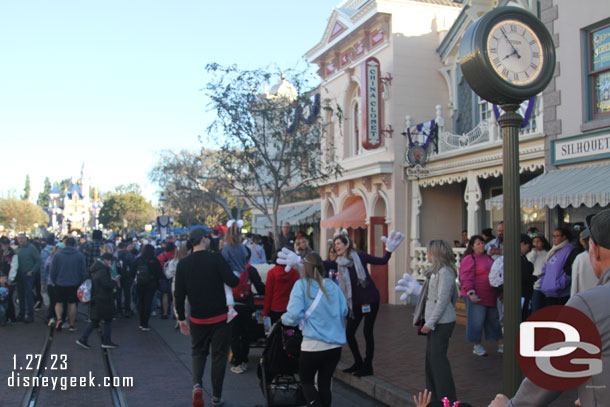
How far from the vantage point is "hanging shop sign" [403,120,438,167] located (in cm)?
1534

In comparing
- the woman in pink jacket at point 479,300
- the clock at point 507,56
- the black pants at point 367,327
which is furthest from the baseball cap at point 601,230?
the woman in pink jacket at point 479,300

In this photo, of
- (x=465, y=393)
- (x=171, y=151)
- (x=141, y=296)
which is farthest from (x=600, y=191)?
(x=171, y=151)

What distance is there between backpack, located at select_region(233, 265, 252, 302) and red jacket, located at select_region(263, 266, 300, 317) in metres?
0.83

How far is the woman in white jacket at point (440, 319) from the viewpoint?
570cm

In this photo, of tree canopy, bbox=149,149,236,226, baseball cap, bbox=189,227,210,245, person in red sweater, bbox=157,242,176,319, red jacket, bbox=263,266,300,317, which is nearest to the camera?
baseball cap, bbox=189,227,210,245

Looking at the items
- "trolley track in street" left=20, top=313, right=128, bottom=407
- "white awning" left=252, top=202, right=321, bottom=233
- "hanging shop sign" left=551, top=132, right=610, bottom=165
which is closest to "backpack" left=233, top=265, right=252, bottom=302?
"trolley track in street" left=20, top=313, right=128, bottom=407

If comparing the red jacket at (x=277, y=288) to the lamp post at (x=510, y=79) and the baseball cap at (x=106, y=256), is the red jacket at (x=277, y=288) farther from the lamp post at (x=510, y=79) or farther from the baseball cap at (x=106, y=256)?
the baseball cap at (x=106, y=256)

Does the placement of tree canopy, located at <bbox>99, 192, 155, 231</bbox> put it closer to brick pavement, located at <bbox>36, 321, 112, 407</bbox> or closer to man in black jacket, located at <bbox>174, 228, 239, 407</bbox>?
brick pavement, located at <bbox>36, 321, 112, 407</bbox>

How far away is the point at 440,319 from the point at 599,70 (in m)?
6.91

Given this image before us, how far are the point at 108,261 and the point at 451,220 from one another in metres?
10.0

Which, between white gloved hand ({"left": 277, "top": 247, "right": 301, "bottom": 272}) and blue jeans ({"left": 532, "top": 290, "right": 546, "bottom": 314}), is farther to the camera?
blue jeans ({"left": 532, "top": 290, "right": 546, "bottom": 314})

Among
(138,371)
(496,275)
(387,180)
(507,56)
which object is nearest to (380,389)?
(496,275)

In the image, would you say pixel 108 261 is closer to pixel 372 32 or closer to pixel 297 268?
pixel 297 268

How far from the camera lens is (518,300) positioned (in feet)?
12.5
